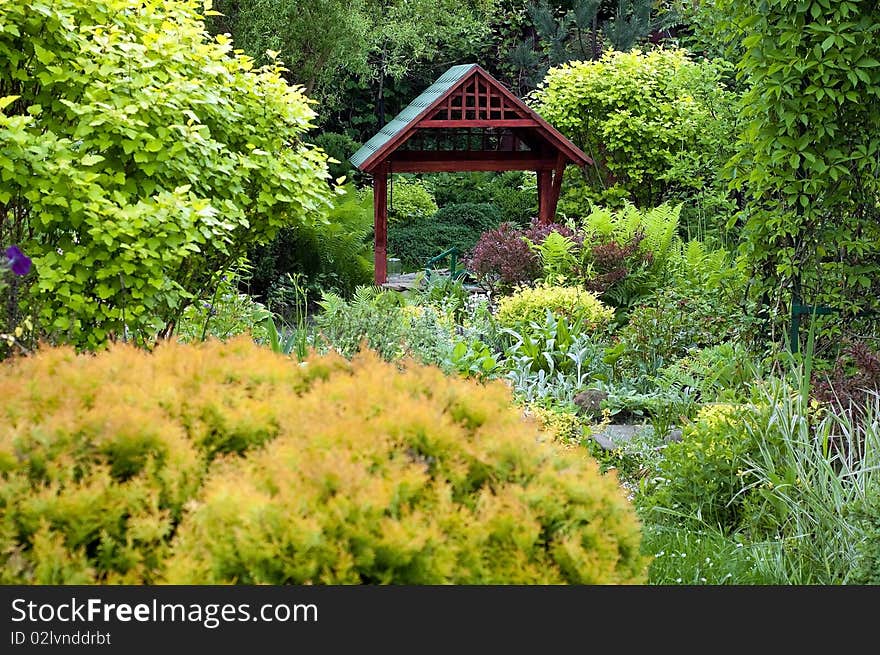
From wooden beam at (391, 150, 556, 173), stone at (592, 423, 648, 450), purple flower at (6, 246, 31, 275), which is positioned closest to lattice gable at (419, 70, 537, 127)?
wooden beam at (391, 150, 556, 173)

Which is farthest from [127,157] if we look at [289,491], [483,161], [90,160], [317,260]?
[483,161]

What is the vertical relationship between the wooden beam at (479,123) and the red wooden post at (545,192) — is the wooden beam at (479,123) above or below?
above

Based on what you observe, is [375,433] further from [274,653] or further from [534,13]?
[534,13]

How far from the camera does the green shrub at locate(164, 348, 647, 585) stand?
7.13ft

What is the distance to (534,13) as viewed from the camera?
17.1m

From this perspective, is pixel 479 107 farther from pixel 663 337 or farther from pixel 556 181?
pixel 663 337

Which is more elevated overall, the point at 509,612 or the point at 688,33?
the point at 688,33

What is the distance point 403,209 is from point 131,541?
43.3 feet

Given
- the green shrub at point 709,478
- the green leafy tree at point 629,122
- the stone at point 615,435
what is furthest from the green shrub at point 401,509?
the green leafy tree at point 629,122

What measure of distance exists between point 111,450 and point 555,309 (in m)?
4.71

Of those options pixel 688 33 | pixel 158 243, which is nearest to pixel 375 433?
pixel 158 243

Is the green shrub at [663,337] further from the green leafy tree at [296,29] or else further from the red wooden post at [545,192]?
the green leafy tree at [296,29]

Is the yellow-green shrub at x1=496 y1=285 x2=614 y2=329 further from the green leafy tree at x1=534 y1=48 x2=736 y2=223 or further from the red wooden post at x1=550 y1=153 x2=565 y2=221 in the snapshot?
the green leafy tree at x1=534 y1=48 x2=736 y2=223

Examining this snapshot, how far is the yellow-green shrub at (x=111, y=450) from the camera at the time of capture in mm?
2270
